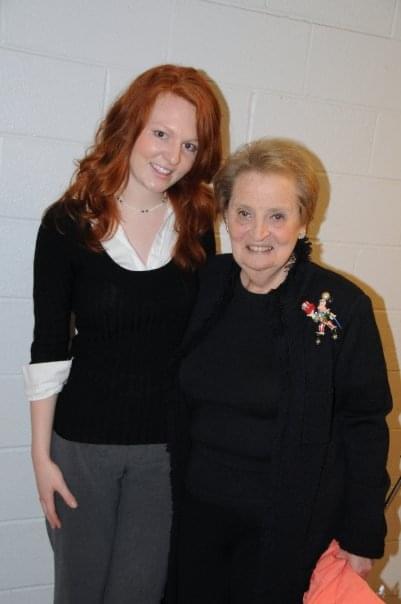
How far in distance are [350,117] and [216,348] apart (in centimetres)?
91

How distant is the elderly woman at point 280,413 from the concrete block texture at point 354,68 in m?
0.59

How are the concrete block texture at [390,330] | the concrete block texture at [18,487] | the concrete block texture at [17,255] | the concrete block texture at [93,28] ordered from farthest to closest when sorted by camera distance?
the concrete block texture at [390,330], the concrete block texture at [18,487], the concrete block texture at [17,255], the concrete block texture at [93,28]

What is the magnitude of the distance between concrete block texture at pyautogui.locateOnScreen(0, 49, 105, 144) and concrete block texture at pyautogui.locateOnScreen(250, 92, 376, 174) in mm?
472

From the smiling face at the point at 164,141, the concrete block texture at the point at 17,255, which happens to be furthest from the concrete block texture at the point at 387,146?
the concrete block texture at the point at 17,255

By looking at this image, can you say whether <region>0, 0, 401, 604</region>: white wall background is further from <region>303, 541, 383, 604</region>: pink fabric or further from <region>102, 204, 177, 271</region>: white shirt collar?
<region>303, 541, 383, 604</region>: pink fabric

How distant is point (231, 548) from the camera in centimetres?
130

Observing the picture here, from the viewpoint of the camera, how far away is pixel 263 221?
3.98 feet

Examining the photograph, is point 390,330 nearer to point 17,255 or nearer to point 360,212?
point 360,212

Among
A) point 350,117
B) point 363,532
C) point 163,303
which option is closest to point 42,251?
point 163,303

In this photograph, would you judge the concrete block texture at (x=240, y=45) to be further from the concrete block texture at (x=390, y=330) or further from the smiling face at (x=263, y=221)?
the concrete block texture at (x=390, y=330)

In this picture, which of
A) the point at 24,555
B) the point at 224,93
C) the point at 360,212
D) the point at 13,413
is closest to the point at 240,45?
the point at 224,93

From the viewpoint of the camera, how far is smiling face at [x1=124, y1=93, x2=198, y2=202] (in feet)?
4.05

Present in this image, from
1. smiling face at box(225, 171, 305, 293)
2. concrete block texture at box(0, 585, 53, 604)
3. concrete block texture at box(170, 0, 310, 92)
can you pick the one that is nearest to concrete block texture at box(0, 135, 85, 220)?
concrete block texture at box(170, 0, 310, 92)

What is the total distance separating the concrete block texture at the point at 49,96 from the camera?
1.43 metres
